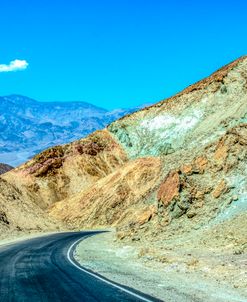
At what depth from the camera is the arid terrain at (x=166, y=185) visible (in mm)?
25750

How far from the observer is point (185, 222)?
31953mm

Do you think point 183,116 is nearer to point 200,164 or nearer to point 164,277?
point 200,164

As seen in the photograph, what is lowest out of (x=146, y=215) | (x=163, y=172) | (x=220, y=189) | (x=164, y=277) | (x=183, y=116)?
(x=164, y=277)

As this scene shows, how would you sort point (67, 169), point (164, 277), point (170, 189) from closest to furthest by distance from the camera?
point (164, 277)
point (170, 189)
point (67, 169)

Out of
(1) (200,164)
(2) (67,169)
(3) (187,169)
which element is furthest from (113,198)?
(1) (200,164)

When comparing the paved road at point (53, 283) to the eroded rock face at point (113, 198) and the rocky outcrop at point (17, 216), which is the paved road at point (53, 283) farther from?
the eroded rock face at point (113, 198)

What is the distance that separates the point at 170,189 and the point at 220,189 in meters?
3.98

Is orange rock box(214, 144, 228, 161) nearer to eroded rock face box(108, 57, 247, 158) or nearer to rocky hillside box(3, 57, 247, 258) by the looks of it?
rocky hillside box(3, 57, 247, 258)

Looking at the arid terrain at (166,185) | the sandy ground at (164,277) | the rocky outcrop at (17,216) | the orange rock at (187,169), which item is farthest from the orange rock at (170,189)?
the rocky outcrop at (17,216)

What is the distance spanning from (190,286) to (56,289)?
13.6ft

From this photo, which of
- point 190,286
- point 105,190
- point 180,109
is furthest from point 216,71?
point 190,286

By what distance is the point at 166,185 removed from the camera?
36.1m

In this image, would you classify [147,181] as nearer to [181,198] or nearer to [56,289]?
[181,198]

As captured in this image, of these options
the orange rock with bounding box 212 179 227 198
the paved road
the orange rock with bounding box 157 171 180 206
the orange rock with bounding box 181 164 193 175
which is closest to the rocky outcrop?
the orange rock with bounding box 157 171 180 206
